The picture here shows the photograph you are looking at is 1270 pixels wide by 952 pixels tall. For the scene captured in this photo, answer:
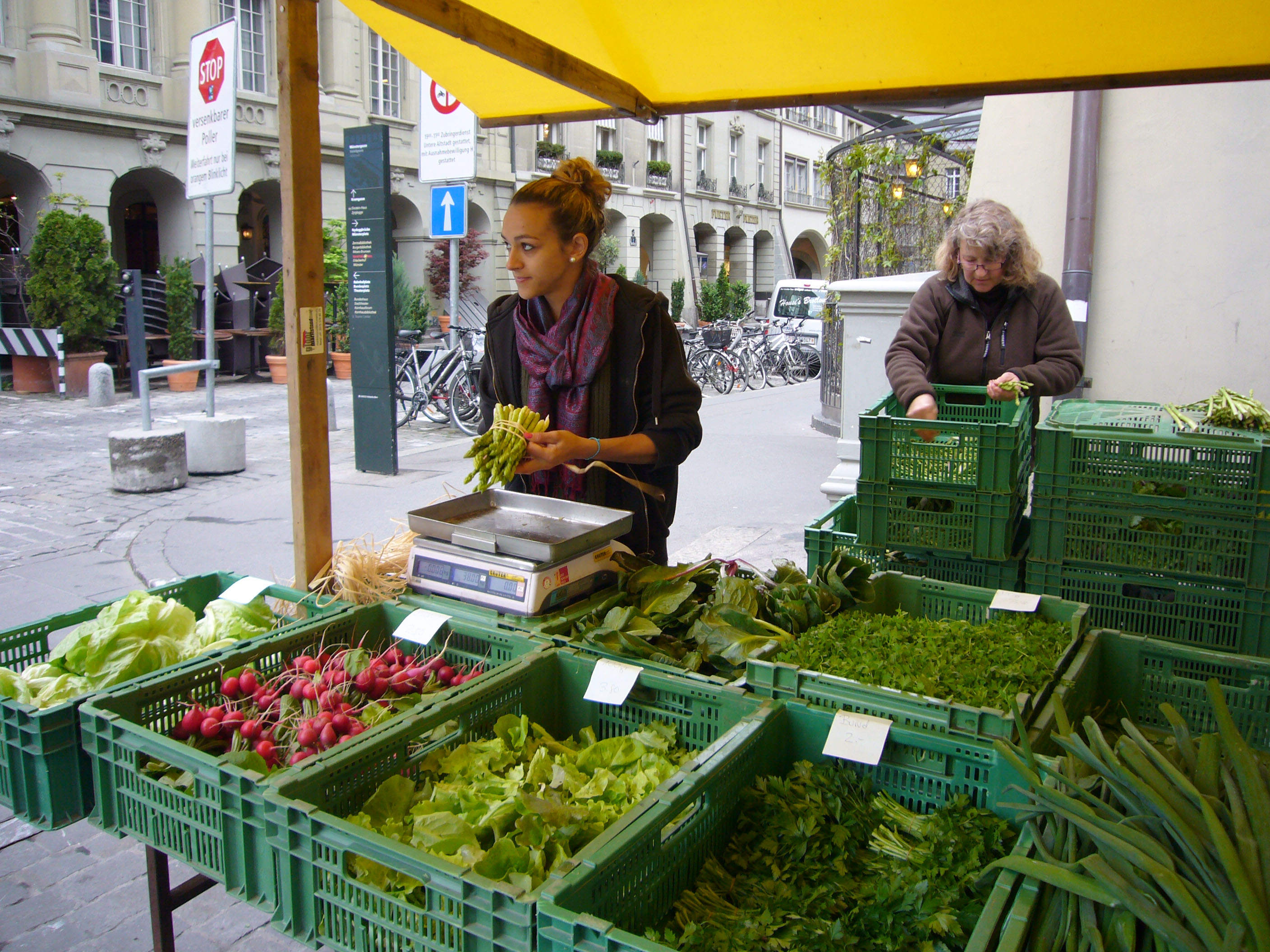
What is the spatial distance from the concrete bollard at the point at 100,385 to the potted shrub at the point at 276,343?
2837mm

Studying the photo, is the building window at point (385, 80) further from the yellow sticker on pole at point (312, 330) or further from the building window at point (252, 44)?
the yellow sticker on pole at point (312, 330)

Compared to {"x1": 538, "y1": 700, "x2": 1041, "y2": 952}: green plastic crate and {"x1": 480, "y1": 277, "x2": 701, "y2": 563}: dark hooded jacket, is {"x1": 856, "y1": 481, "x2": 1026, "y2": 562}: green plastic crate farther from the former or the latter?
{"x1": 538, "y1": 700, "x2": 1041, "y2": 952}: green plastic crate

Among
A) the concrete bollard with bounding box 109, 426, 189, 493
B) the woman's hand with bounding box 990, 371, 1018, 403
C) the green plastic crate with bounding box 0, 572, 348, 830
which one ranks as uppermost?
the woman's hand with bounding box 990, 371, 1018, 403

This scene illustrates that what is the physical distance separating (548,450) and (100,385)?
1317 centimetres

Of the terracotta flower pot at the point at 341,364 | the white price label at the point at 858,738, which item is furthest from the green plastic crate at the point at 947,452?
the terracotta flower pot at the point at 341,364

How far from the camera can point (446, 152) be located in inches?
382

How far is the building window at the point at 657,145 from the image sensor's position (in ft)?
113

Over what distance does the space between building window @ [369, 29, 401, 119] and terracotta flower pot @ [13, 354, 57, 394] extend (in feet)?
38.1

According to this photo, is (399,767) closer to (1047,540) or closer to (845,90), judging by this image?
(1047,540)

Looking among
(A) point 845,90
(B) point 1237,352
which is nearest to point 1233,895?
(A) point 845,90

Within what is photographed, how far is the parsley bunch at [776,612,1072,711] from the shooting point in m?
1.98

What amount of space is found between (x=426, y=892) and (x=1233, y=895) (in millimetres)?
1083

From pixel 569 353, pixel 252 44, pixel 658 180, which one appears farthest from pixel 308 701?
pixel 658 180

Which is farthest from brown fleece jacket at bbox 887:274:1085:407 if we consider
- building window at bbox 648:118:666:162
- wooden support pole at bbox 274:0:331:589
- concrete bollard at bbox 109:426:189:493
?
building window at bbox 648:118:666:162
